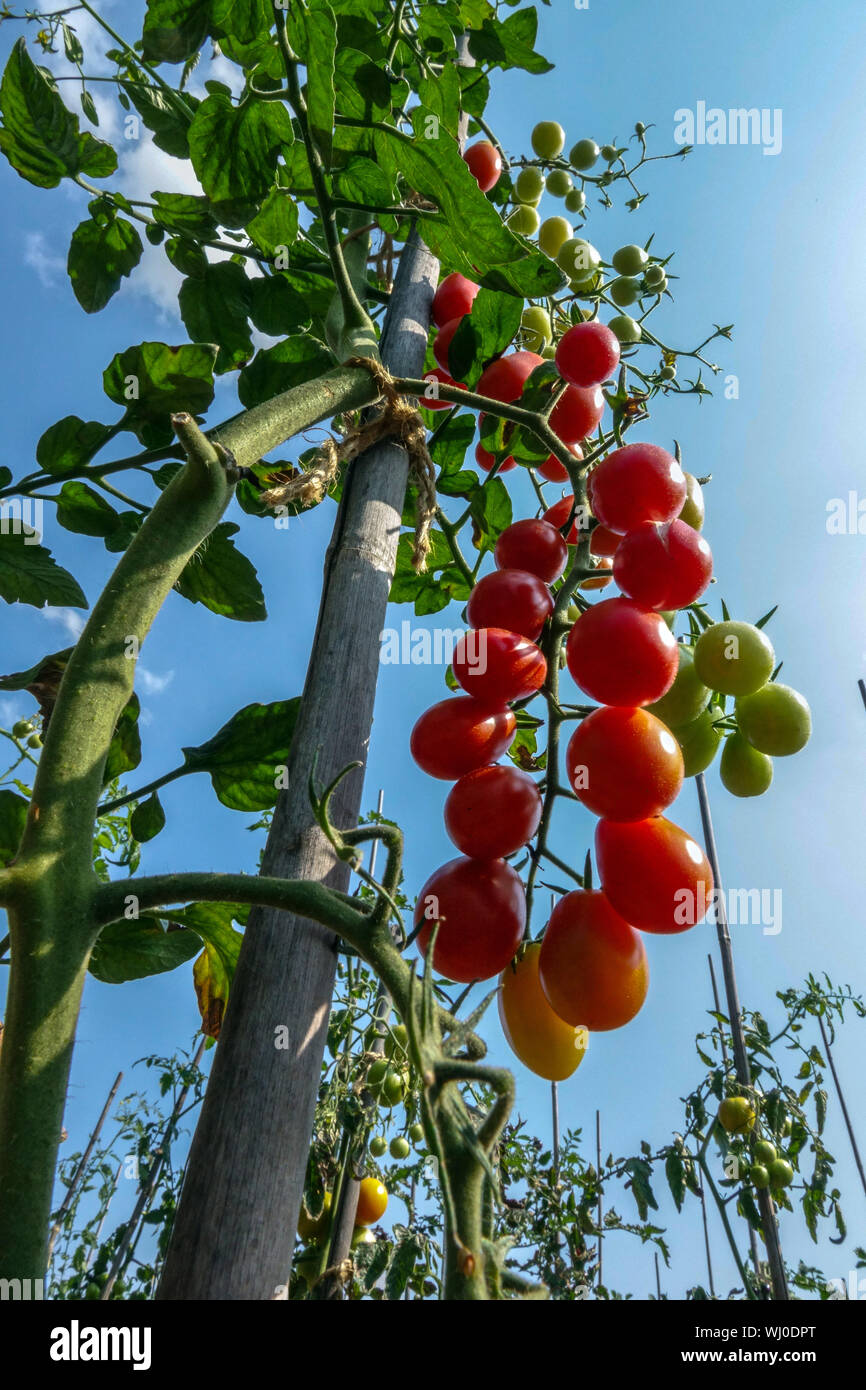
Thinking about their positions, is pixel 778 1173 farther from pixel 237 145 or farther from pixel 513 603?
pixel 237 145

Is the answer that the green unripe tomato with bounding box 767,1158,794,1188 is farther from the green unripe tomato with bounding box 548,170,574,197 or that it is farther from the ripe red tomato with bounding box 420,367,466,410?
the green unripe tomato with bounding box 548,170,574,197

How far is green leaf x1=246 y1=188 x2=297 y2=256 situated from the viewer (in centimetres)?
99

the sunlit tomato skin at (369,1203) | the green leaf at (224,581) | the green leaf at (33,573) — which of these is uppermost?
the green leaf at (224,581)

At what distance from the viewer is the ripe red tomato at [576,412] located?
0.98 metres

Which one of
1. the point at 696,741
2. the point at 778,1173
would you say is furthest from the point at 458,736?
the point at 778,1173

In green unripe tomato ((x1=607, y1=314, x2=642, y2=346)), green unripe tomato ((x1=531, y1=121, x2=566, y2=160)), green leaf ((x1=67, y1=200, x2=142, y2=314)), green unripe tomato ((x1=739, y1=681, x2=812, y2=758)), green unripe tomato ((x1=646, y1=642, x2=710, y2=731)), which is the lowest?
green unripe tomato ((x1=739, y1=681, x2=812, y2=758))

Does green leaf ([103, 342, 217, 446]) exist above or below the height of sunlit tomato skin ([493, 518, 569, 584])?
above

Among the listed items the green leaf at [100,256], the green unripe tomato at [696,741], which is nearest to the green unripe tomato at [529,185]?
the green leaf at [100,256]

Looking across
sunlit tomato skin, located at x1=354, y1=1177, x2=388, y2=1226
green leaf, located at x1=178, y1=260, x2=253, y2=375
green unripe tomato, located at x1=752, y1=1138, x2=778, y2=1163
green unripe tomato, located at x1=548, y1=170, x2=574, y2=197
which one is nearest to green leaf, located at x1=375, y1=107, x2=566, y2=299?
green leaf, located at x1=178, y1=260, x2=253, y2=375

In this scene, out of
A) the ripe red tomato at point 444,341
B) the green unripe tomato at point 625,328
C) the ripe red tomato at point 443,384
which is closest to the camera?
the ripe red tomato at point 443,384

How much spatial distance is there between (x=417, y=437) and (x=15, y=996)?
0.72 metres

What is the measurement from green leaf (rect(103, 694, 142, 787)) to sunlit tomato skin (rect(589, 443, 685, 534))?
52 centimetres

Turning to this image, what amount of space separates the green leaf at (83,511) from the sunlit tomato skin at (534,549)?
1.60 feet

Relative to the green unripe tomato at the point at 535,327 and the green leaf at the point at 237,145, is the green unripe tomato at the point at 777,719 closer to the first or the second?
the green unripe tomato at the point at 535,327
